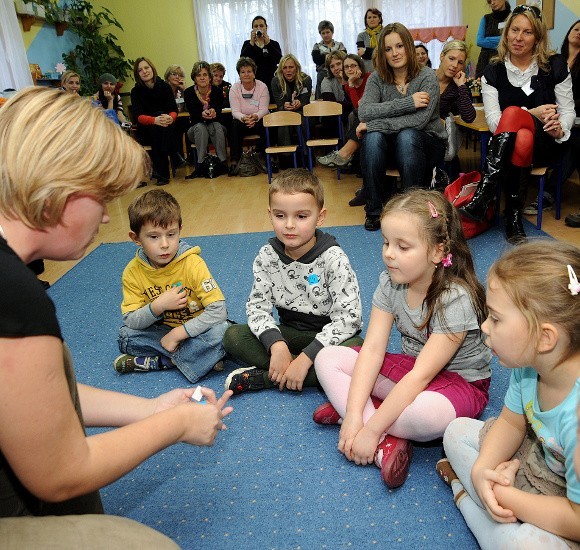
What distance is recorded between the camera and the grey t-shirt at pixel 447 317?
1.35m

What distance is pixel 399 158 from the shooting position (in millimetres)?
3254

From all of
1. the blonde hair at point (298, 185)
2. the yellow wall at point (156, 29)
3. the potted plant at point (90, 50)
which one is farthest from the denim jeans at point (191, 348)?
the yellow wall at point (156, 29)

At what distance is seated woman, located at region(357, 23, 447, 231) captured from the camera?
10.5ft

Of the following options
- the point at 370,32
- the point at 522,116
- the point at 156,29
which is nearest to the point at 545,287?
the point at 522,116

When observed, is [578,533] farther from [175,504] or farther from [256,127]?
[256,127]

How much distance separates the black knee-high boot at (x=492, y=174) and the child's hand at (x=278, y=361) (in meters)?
1.61

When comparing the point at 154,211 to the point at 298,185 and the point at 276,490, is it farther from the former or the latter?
the point at 276,490

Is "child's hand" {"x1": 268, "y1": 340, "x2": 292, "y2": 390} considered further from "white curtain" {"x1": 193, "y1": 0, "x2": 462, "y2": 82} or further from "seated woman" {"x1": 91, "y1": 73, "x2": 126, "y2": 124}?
"white curtain" {"x1": 193, "y1": 0, "x2": 462, "y2": 82}

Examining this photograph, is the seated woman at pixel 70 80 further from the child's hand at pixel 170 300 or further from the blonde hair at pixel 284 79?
the child's hand at pixel 170 300

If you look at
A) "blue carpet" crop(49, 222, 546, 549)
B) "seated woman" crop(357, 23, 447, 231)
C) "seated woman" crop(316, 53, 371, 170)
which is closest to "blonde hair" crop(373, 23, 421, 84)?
"seated woman" crop(357, 23, 447, 231)

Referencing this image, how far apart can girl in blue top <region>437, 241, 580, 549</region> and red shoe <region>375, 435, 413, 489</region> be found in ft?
0.70

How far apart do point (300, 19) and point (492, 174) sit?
5998mm

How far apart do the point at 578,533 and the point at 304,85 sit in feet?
17.9

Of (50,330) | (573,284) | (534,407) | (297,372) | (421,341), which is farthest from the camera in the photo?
(297,372)
